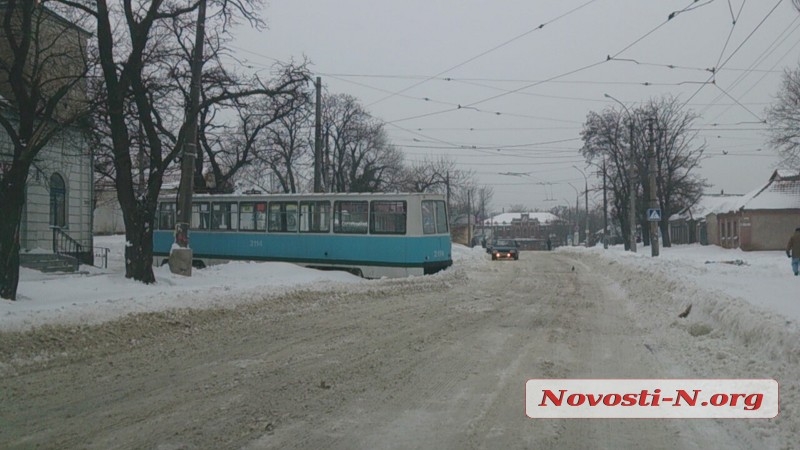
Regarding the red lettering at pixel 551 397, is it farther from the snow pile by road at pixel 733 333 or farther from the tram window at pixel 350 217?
the tram window at pixel 350 217

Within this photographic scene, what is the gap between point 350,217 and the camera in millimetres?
25219

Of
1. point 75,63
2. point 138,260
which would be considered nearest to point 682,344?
point 138,260

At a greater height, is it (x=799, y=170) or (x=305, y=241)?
(x=799, y=170)

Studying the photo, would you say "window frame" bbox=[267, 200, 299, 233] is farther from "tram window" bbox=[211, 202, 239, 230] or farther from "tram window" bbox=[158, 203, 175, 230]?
"tram window" bbox=[158, 203, 175, 230]

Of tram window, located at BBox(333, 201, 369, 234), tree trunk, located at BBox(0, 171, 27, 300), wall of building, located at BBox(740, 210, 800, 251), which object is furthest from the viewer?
wall of building, located at BBox(740, 210, 800, 251)

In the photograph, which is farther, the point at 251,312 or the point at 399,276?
the point at 399,276

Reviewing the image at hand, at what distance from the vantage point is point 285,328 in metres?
12.8

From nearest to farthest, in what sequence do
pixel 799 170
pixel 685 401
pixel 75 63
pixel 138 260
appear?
pixel 685 401 < pixel 138 260 < pixel 75 63 < pixel 799 170

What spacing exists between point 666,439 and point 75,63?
1813 centimetres

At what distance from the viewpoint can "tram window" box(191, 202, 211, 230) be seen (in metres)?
28.7

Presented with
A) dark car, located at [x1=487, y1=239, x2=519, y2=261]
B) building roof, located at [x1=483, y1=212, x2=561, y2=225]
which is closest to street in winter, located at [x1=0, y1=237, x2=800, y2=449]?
dark car, located at [x1=487, y1=239, x2=519, y2=261]

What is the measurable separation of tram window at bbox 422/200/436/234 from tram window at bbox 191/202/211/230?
369 inches

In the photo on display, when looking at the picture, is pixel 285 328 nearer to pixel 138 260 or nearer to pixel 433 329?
pixel 433 329

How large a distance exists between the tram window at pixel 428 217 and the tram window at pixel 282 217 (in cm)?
506
